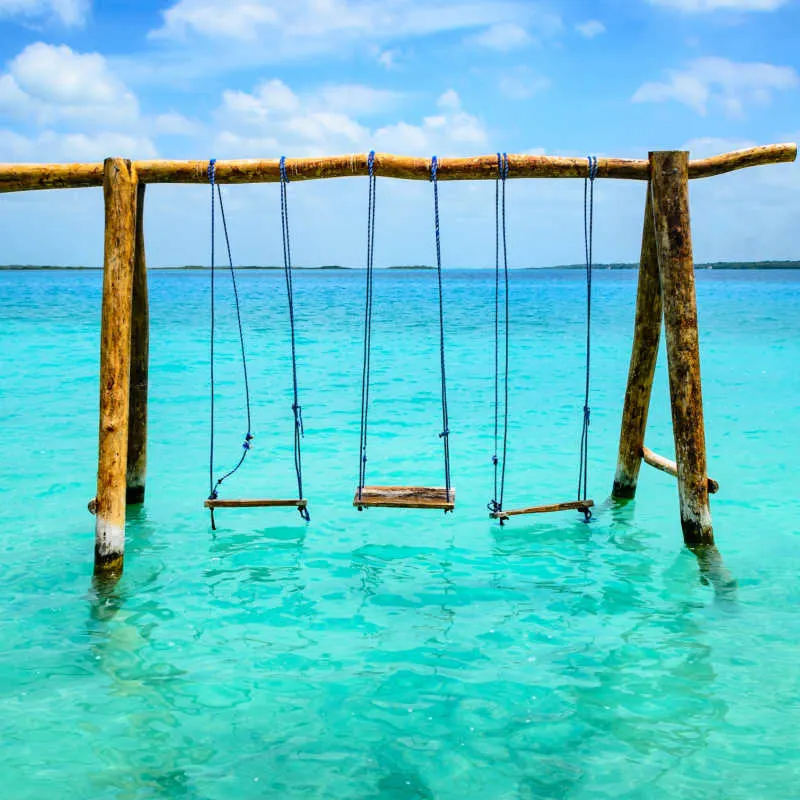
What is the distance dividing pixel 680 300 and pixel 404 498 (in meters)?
2.66

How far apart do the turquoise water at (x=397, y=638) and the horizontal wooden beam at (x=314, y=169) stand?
316 centimetres

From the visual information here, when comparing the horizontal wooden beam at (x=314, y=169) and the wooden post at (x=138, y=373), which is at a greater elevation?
the horizontal wooden beam at (x=314, y=169)

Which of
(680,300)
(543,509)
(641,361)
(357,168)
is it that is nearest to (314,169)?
(357,168)

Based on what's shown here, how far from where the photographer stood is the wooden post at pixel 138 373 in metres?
7.47

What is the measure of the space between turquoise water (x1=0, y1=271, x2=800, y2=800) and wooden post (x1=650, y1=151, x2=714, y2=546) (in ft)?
3.56

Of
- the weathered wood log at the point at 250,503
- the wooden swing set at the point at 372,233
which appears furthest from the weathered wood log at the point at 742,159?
the weathered wood log at the point at 250,503

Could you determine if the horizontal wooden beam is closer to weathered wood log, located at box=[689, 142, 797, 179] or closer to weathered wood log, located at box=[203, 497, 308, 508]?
weathered wood log, located at box=[689, 142, 797, 179]

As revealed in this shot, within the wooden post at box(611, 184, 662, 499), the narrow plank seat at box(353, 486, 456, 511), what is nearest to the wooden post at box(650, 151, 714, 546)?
the wooden post at box(611, 184, 662, 499)

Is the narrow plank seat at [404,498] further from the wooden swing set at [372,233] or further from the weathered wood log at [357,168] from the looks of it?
the weathered wood log at [357,168]

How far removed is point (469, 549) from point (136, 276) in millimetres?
3812

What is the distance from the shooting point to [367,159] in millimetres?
6547

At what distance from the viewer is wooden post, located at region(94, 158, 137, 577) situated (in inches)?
250

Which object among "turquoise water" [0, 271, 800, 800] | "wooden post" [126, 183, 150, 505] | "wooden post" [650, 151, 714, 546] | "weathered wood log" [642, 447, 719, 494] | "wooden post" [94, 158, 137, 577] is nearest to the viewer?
"turquoise water" [0, 271, 800, 800]

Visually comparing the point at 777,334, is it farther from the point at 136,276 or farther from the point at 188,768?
the point at 188,768
